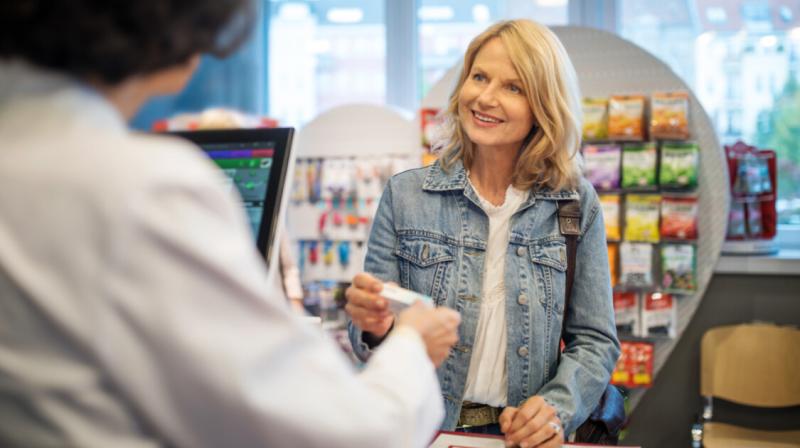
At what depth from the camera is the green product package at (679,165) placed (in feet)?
12.3

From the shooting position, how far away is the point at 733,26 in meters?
4.70

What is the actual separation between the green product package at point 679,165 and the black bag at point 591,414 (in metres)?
2.15

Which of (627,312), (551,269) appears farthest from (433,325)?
(627,312)

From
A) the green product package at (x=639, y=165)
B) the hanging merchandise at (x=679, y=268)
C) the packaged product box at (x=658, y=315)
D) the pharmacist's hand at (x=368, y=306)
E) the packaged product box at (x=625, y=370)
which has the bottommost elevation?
the packaged product box at (x=625, y=370)

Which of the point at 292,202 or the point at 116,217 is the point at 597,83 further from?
the point at 116,217

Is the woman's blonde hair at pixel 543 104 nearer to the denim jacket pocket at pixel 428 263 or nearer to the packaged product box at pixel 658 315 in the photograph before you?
the denim jacket pocket at pixel 428 263

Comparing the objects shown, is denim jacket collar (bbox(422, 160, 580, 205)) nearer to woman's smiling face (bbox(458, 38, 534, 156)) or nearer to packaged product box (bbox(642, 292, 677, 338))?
woman's smiling face (bbox(458, 38, 534, 156))

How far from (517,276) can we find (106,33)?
1.26m

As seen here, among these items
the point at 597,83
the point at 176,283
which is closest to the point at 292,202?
the point at 597,83

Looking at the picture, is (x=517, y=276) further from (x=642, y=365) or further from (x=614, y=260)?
(x=642, y=365)

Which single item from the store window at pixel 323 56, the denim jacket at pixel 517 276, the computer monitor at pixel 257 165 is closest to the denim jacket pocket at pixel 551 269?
the denim jacket at pixel 517 276

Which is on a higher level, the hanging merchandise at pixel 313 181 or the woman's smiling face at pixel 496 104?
the woman's smiling face at pixel 496 104

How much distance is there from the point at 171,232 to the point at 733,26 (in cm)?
482

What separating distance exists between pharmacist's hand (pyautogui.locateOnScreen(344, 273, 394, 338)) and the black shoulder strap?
493mm
